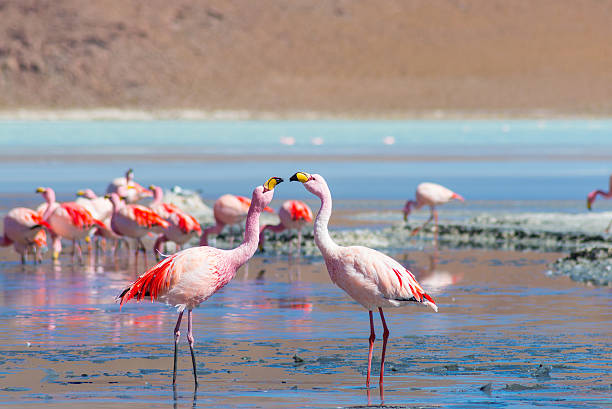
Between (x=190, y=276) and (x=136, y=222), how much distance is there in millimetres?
7209

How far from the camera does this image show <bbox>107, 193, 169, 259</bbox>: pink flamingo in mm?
15211

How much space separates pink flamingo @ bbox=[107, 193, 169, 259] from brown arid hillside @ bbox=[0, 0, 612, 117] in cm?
9080

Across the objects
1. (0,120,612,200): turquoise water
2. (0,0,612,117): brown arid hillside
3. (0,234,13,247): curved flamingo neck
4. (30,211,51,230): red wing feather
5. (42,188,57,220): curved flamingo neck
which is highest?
(0,0,612,117): brown arid hillside

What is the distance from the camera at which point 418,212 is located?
22188 mm

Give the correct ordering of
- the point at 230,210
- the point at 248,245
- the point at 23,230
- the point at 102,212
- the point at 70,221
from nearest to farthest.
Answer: the point at 248,245 → the point at 23,230 → the point at 70,221 → the point at 230,210 → the point at 102,212

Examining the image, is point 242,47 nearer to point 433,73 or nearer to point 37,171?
point 433,73

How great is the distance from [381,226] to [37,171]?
695 inches

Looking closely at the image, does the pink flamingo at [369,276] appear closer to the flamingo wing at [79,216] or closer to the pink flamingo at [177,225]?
the pink flamingo at [177,225]

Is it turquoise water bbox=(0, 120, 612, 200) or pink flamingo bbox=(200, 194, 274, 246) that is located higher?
turquoise water bbox=(0, 120, 612, 200)

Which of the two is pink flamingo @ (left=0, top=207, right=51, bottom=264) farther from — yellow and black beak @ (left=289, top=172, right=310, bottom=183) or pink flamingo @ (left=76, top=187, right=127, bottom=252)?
yellow and black beak @ (left=289, top=172, right=310, bottom=183)

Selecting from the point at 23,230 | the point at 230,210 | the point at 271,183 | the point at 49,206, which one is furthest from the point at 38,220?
the point at 271,183

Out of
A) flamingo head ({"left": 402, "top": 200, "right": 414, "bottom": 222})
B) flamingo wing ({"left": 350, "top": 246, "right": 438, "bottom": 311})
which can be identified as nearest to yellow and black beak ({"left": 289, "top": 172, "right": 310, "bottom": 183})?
flamingo wing ({"left": 350, "top": 246, "right": 438, "bottom": 311})

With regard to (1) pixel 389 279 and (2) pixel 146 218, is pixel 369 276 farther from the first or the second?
(2) pixel 146 218

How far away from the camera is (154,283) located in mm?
8188
